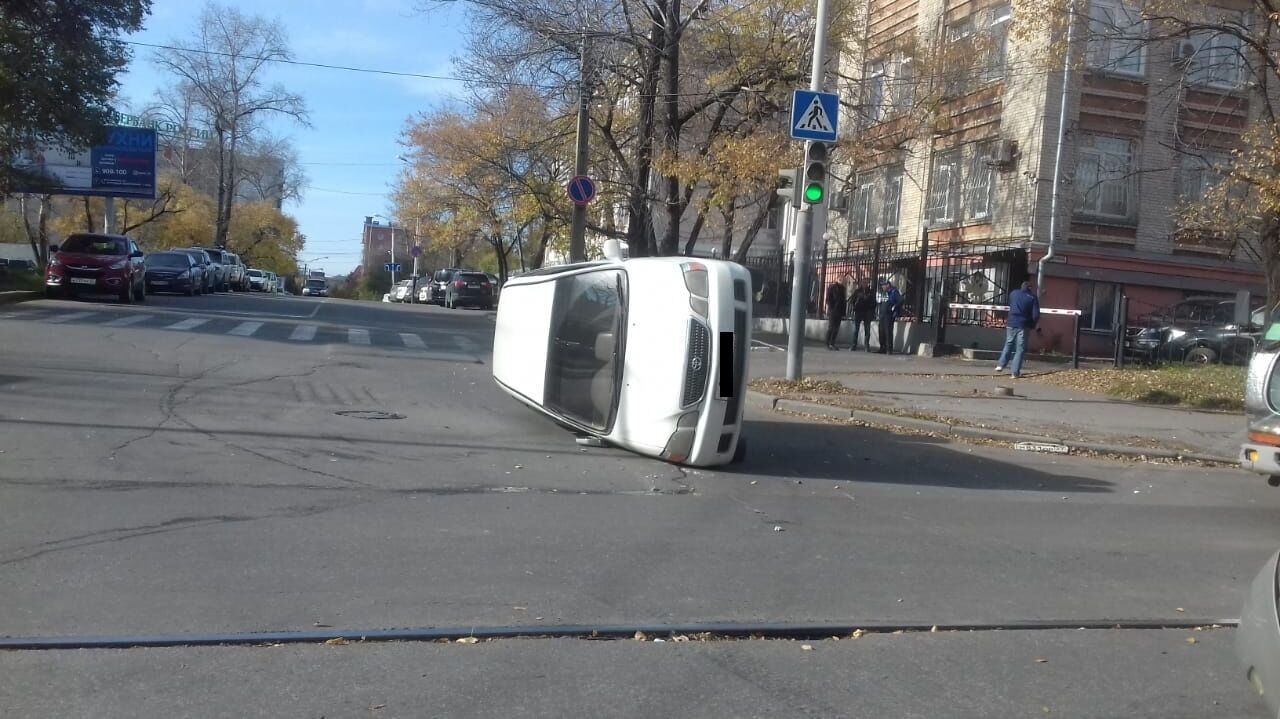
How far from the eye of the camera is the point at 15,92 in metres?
23.8

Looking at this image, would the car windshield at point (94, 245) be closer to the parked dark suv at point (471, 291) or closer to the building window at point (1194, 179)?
the parked dark suv at point (471, 291)

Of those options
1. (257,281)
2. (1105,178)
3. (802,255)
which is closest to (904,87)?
(1105,178)

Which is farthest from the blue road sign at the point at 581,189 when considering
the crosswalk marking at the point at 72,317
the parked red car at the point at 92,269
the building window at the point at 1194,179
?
the building window at the point at 1194,179

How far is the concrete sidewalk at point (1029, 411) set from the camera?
1291 cm

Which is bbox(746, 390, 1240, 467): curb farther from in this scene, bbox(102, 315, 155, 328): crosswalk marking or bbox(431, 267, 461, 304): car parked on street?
bbox(431, 267, 461, 304): car parked on street

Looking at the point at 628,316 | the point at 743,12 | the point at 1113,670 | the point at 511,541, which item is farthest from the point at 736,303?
the point at 743,12

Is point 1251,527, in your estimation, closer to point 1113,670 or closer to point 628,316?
point 1113,670

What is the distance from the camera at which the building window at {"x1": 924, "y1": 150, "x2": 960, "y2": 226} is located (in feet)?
95.4

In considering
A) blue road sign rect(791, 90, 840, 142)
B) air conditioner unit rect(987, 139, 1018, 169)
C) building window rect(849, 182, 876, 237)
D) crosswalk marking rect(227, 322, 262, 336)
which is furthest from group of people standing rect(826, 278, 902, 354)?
crosswalk marking rect(227, 322, 262, 336)

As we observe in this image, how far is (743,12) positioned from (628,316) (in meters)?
15.0

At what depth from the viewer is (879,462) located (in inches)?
446

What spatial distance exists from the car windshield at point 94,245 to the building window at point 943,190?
20530 millimetres

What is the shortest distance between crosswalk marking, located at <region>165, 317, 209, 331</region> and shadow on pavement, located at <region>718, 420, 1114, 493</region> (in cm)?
1205

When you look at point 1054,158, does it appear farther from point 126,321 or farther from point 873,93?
point 126,321
